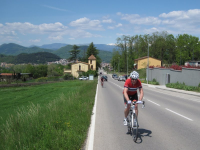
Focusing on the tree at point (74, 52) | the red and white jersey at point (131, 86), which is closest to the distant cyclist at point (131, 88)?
the red and white jersey at point (131, 86)

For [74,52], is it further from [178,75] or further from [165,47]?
[178,75]

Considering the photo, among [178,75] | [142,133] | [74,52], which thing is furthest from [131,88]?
[74,52]

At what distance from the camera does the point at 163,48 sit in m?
82.2

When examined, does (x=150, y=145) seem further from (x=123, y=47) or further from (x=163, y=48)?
(x=123, y=47)

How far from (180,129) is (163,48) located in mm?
78743

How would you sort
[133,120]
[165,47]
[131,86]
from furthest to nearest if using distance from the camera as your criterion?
[165,47], [131,86], [133,120]

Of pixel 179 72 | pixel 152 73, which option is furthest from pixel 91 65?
pixel 179 72

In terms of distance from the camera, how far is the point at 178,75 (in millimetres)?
30875

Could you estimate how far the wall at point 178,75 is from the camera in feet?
83.1

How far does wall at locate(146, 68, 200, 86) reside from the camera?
998 inches

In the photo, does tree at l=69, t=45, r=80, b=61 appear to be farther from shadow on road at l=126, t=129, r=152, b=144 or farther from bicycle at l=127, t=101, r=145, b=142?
bicycle at l=127, t=101, r=145, b=142

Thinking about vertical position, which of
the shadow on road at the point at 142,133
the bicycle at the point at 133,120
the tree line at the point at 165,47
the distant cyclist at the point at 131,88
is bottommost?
the shadow on road at the point at 142,133

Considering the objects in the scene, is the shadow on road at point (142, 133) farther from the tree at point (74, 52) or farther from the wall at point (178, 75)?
the tree at point (74, 52)

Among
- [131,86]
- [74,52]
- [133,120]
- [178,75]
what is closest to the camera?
[133,120]
